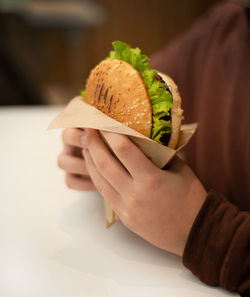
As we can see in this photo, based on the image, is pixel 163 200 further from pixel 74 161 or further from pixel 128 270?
pixel 74 161

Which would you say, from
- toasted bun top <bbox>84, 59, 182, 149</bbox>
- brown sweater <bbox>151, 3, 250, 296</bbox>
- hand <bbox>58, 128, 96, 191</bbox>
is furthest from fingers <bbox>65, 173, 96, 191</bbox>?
brown sweater <bbox>151, 3, 250, 296</bbox>

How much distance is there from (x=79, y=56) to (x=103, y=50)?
0.45m

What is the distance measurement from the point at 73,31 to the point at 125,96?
4.28 meters

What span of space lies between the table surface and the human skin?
3.1 inches

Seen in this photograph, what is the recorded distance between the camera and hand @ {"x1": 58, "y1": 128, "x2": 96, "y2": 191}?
85 centimetres

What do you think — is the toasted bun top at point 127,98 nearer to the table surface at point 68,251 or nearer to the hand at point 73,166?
the hand at point 73,166

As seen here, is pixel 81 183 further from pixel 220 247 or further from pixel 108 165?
pixel 220 247

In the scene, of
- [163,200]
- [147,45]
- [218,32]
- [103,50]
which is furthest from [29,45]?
[163,200]

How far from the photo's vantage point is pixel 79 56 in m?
4.88

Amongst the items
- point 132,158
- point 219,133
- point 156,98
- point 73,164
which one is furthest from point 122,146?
point 219,133

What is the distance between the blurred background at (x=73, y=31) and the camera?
12.6 feet

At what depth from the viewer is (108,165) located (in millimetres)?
A: 682

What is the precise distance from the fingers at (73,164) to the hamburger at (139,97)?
18 cm

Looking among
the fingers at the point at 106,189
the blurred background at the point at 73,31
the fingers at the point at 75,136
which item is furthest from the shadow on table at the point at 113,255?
the blurred background at the point at 73,31
